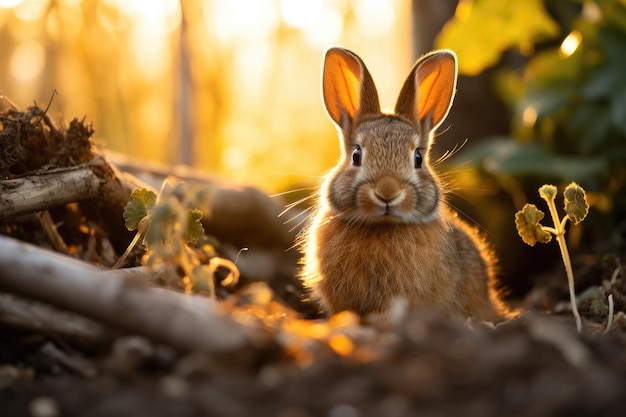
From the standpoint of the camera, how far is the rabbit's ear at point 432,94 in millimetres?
4258

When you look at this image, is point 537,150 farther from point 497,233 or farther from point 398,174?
point 398,174

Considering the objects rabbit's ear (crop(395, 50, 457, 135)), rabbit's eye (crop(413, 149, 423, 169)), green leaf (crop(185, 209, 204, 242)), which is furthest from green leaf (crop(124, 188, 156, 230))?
rabbit's ear (crop(395, 50, 457, 135))

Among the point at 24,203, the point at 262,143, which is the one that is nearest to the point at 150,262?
the point at 24,203

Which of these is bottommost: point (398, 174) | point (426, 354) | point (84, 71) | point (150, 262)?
point (426, 354)

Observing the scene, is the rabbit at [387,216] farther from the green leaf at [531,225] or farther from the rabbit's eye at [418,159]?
the green leaf at [531,225]

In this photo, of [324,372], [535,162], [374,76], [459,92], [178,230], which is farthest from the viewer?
A: [374,76]

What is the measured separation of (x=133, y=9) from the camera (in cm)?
1038

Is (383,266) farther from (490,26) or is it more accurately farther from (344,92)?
(490,26)

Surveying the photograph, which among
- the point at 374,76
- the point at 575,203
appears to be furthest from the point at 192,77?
the point at 575,203

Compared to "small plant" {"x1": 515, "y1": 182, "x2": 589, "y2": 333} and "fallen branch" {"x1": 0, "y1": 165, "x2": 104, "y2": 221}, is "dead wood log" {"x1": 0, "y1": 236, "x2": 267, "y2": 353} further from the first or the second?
"small plant" {"x1": 515, "y1": 182, "x2": 589, "y2": 333}

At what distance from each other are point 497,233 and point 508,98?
Result: 1499 millimetres

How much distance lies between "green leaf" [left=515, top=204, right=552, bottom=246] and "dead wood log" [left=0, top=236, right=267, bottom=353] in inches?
56.5

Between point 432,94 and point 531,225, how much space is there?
1507mm

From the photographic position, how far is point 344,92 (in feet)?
14.5
